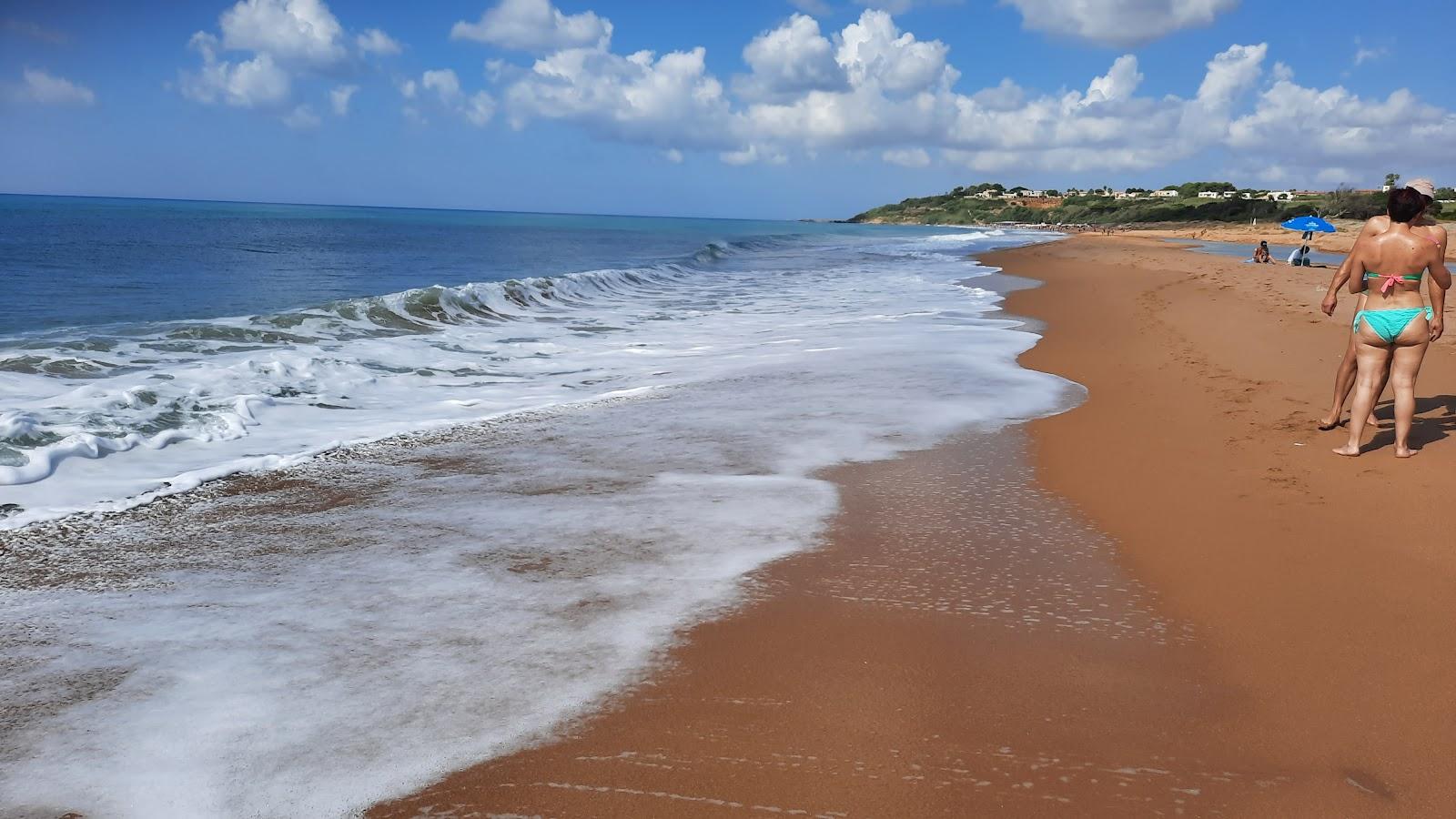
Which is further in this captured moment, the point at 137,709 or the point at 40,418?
the point at 40,418

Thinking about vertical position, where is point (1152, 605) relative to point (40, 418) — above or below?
below

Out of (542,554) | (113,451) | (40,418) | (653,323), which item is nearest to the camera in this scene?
(542,554)

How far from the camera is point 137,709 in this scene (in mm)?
2807

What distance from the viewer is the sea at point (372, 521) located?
8.82ft

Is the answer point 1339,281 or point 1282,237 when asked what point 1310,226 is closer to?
point 1282,237

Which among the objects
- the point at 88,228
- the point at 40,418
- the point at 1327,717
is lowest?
the point at 1327,717

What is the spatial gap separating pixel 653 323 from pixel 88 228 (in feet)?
143

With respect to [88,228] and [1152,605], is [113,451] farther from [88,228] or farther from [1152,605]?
[88,228]

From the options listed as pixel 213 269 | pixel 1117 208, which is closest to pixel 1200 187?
pixel 1117 208

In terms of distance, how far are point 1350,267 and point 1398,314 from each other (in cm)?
43

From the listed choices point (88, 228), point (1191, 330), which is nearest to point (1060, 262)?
point (1191, 330)

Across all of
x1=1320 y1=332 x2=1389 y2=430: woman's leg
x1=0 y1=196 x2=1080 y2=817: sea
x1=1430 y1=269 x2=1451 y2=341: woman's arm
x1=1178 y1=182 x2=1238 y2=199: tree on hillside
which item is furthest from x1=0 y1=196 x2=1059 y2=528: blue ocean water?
x1=1178 y1=182 x2=1238 y2=199: tree on hillside

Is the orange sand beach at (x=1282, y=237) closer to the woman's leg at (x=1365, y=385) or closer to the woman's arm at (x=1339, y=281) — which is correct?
the woman's arm at (x=1339, y=281)

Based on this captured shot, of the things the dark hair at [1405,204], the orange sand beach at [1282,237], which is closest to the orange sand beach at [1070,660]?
the dark hair at [1405,204]
